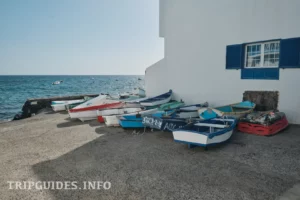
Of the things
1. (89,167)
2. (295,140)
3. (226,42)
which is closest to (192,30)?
(226,42)

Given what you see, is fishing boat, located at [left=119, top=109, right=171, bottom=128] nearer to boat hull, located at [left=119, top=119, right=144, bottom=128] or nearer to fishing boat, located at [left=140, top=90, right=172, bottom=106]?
boat hull, located at [left=119, top=119, right=144, bottom=128]

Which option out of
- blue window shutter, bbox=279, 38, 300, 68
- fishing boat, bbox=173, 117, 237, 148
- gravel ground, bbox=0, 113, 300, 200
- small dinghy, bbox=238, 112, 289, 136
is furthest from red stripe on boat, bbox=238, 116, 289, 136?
blue window shutter, bbox=279, 38, 300, 68

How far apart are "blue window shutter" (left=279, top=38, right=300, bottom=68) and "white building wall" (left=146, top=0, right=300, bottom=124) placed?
224 mm

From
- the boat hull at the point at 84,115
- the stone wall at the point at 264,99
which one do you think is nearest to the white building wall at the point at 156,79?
the boat hull at the point at 84,115

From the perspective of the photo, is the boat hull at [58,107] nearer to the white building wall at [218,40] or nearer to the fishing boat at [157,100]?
the fishing boat at [157,100]

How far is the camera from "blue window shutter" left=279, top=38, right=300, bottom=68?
7.72 metres

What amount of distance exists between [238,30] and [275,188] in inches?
301

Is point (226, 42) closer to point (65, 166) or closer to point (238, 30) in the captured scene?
point (238, 30)

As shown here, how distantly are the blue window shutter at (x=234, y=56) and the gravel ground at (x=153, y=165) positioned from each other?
12.0 feet

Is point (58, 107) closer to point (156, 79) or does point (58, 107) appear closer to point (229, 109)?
point (156, 79)

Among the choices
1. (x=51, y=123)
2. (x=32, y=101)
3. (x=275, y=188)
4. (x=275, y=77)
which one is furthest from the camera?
(x=32, y=101)

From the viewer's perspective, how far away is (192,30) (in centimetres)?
1118

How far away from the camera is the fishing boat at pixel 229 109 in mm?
Answer: 7957

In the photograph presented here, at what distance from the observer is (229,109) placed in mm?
9047
